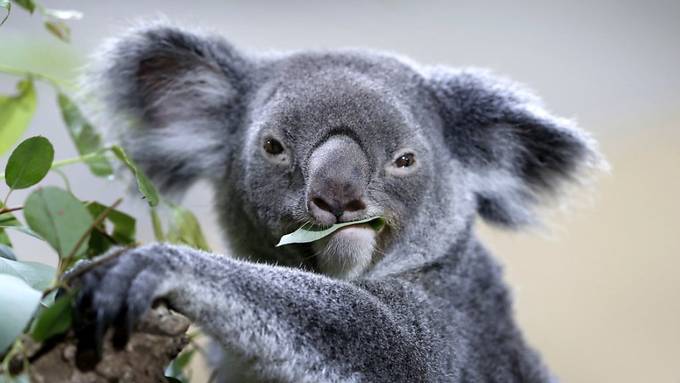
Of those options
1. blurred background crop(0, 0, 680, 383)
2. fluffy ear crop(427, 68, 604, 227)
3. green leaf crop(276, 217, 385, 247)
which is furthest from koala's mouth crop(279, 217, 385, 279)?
blurred background crop(0, 0, 680, 383)

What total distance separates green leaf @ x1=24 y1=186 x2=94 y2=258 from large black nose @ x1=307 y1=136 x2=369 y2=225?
2.37ft

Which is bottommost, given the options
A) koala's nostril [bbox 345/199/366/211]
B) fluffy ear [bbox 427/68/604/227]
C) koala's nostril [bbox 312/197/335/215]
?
koala's nostril [bbox 312/197/335/215]

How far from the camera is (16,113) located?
8.00ft

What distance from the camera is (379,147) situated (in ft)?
7.86

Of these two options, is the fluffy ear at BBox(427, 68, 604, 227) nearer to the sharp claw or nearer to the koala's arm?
the koala's arm

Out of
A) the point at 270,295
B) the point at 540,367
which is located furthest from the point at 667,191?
the point at 270,295

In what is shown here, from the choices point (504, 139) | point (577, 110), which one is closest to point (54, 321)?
point (504, 139)

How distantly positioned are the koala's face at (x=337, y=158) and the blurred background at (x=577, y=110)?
2760mm

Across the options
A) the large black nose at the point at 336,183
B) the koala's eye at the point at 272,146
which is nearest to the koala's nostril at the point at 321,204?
the large black nose at the point at 336,183

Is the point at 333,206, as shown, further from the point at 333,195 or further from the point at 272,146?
the point at 272,146

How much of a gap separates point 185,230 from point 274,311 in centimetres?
90

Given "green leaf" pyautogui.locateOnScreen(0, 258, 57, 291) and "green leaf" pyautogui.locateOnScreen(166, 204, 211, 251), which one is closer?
"green leaf" pyautogui.locateOnScreen(0, 258, 57, 291)

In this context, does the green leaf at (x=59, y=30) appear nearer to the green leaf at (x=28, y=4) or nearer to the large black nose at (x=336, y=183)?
the green leaf at (x=28, y=4)

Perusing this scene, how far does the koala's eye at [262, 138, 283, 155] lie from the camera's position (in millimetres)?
2472
